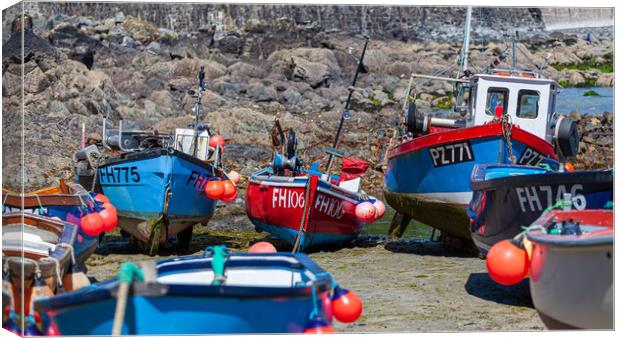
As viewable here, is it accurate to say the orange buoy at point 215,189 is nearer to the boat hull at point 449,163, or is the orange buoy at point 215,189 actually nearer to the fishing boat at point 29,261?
the boat hull at point 449,163

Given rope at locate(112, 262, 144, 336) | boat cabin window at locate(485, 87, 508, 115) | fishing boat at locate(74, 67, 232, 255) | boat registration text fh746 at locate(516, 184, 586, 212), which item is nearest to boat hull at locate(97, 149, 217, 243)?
fishing boat at locate(74, 67, 232, 255)

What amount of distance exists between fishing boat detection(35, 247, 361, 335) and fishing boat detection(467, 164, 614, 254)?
2.62 meters

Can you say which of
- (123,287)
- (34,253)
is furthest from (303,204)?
(123,287)

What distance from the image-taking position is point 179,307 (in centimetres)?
522

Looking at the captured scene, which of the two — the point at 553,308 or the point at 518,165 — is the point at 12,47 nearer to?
the point at 553,308

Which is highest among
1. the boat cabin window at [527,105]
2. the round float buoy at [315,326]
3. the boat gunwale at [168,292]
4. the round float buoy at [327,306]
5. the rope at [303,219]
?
the boat cabin window at [527,105]

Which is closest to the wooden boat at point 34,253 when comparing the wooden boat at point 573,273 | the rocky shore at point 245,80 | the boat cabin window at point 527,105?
the wooden boat at point 573,273

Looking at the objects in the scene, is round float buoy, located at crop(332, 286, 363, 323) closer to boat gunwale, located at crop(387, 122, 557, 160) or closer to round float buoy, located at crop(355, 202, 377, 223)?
boat gunwale, located at crop(387, 122, 557, 160)

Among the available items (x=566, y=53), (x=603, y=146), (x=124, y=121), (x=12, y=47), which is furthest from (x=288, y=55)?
(x=12, y=47)

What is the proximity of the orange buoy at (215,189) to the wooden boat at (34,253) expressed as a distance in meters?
4.35

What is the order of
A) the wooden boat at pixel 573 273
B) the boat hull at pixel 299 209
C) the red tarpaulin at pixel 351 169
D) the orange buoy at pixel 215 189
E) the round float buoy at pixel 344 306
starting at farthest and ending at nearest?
1. the red tarpaulin at pixel 351 169
2. the boat hull at pixel 299 209
3. the orange buoy at pixel 215 189
4. the round float buoy at pixel 344 306
5. the wooden boat at pixel 573 273

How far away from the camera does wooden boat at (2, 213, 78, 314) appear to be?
635cm

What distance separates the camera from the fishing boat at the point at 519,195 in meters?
7.45

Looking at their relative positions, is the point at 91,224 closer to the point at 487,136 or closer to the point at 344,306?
the point at 344,306
